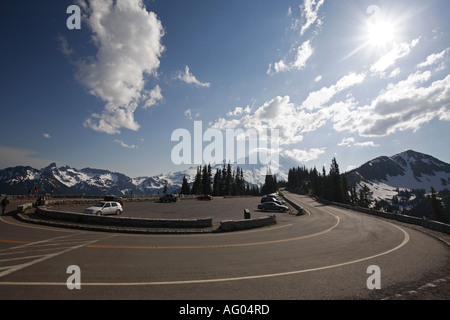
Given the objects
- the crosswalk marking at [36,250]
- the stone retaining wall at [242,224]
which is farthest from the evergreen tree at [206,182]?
the crosswalk marking at [36,250]

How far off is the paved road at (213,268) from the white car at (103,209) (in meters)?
8.71

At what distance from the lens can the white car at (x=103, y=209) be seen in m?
20.8

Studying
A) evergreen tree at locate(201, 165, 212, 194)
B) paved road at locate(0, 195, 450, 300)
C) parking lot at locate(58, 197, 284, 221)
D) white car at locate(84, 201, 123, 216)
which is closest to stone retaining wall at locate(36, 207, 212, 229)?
white car at locate(84, 201, 123, 216)

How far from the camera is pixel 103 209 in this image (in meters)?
22.0

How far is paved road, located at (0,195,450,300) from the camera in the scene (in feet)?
18.8

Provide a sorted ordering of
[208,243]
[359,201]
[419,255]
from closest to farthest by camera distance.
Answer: [419,255], [208,243], [359,201]

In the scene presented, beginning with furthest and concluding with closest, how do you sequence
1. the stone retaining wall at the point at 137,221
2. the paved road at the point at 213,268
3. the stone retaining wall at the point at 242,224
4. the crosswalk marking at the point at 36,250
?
the stone retaining wall at the point at 242,224 → the stone retaining wall at the point at 137,221 → the crosswalk marking at the point at 36,250 → the paved road at the point at 213,268

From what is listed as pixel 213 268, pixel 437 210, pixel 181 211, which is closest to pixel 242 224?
pixel 213 268

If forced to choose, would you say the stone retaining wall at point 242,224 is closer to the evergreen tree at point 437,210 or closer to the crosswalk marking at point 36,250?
the crosswalk marking at point 36,250
